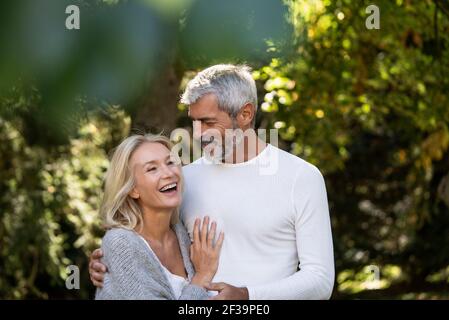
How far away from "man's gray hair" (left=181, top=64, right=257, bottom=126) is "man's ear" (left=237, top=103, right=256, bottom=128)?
0.02 meters

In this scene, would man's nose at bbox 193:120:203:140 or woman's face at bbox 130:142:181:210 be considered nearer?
woman's face at bbox 130:142:181:210

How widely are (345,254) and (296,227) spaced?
6.61 m

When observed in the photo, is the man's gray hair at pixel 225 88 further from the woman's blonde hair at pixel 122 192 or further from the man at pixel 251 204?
the woman's blonde hair at pixel 122 192

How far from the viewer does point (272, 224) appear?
9.71 feet

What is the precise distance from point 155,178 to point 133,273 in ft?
1.18

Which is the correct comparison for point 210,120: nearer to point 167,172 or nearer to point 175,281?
point 167,172

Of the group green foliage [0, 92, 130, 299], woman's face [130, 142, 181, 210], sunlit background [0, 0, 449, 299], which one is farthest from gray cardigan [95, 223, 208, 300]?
green foliage [0, 92, 130, 299]

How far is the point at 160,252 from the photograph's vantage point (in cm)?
295

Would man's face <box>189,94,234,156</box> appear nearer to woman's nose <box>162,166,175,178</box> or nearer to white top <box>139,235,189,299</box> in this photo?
woman's nose <box>162,166,175,178</box>

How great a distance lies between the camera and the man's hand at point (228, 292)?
2.79 metres

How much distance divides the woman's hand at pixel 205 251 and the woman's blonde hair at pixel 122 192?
215 mm

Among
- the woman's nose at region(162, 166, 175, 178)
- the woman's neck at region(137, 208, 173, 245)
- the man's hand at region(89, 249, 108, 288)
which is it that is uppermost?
the woman's nose at region(162, 166, 175, 178)

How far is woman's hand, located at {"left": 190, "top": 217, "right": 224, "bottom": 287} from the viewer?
2925 mm
